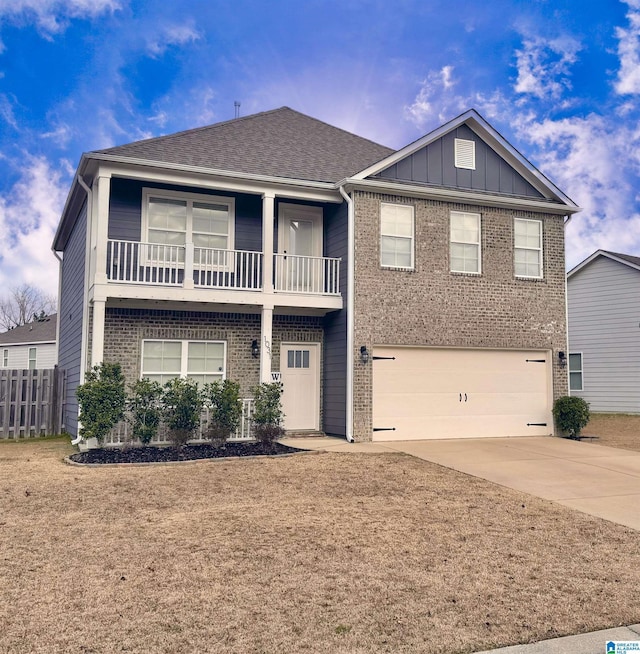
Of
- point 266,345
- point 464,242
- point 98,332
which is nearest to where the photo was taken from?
point 98,332

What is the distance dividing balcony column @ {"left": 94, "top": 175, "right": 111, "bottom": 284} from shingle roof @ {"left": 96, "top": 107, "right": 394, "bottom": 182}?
0.74m

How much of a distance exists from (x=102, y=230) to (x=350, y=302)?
17.0ft

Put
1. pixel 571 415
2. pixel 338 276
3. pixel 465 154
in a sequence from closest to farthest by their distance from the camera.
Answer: pixel 338 276 < pixel 571 415 < pixel 465 154

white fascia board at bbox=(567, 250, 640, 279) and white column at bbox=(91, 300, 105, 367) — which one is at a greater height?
white fascia board at bbox=(567, 250, 640, 279)

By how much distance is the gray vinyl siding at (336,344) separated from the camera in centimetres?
1350

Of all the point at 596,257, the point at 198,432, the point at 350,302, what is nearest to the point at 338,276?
the point at 350,302

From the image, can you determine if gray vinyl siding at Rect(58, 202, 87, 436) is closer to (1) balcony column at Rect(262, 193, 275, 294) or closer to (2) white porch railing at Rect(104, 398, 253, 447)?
(2) white porch railing at Rect(104, 398, 253, 447)

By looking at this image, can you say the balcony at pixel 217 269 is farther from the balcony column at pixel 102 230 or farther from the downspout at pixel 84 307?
the downspout at pixel 84 307

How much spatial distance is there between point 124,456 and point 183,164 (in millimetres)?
5886

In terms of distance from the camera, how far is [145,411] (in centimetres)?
1130

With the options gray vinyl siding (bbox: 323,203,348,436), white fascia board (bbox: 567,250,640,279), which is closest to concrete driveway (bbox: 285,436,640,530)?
gray vinyl siding (bbox: 323,203,348,436)

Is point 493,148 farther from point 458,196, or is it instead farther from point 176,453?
point 176,453

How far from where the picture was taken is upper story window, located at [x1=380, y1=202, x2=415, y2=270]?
1386cm

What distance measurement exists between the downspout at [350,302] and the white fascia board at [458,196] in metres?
0.57
